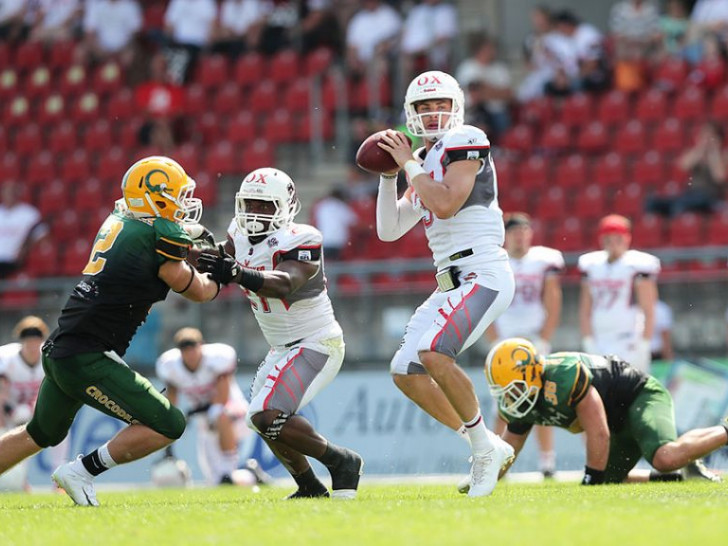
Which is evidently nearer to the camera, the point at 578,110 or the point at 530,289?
the point at 530,289

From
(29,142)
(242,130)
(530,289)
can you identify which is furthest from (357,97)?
(530,289)

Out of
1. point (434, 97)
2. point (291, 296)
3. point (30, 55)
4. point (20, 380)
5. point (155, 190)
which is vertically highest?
point (30, 55)

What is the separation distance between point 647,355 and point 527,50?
251 inches

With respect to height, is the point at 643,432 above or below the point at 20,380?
below

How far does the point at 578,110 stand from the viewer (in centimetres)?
1467

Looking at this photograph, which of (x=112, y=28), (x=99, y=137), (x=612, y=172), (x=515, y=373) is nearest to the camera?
(x=515, y=373)

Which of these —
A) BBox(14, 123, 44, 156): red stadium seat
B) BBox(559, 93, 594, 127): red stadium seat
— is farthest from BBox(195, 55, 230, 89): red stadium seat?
BBox(559, 93, 594, 127): red stadium seat

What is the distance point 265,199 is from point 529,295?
3831mm

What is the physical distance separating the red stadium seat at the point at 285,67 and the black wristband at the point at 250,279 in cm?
1010

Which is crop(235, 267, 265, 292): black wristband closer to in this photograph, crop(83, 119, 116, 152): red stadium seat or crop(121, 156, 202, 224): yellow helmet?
crop(121, 156, 202, 224): yellow helmet

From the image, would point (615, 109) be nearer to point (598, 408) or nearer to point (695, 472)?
point (695, 472)

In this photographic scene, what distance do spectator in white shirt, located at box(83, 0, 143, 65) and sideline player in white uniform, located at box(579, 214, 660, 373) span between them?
30.5 feet

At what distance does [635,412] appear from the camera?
8.22m

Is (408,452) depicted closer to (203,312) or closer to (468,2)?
(203,312)
